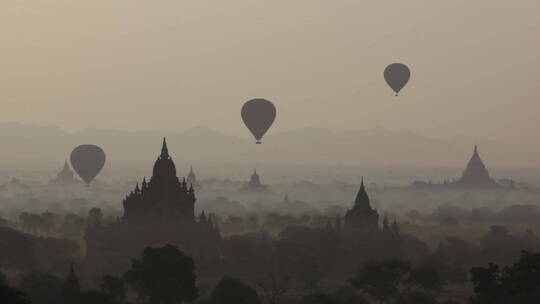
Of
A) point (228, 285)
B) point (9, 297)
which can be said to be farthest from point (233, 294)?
point (9, 297)

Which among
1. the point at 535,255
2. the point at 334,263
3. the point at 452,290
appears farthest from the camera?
the point at 334,263

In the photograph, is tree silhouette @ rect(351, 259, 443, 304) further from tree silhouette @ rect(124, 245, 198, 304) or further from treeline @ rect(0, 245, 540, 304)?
tree silhouette @ rect(124, 245, 198, 304)

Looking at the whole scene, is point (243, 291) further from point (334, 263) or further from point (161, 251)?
point (334, 263)

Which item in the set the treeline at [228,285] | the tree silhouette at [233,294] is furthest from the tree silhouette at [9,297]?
the tree silhouette at [233,294]

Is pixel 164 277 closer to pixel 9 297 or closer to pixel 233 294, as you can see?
pixel 233 294

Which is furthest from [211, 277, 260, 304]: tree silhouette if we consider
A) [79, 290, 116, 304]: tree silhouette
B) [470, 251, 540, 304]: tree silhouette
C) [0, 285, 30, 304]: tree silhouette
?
[0, 285, 30, 304]: tree silhouette

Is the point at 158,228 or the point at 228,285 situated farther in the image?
the point at 158,228

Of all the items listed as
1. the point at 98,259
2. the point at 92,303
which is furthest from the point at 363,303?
the point at 98,259
